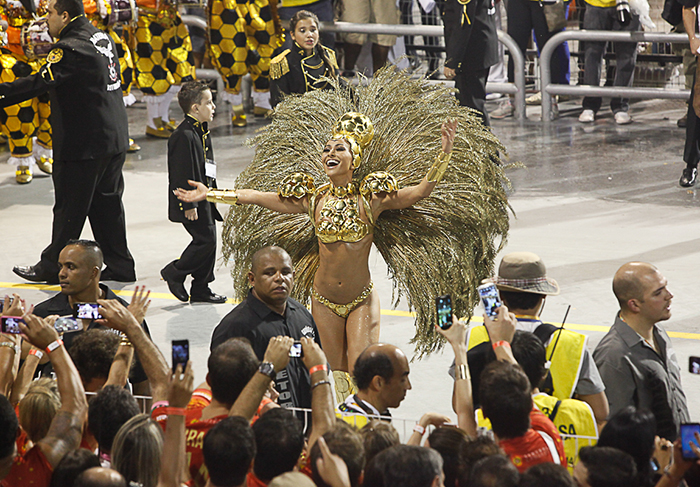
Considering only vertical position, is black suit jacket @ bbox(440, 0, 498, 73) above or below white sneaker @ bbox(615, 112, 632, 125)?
above

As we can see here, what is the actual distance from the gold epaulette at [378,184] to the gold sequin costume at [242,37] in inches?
280

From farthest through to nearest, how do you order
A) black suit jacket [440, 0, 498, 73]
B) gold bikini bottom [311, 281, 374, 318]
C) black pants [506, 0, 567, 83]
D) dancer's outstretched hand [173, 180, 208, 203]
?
1. black pants [506, 0, 567, 83]
2. black suit jacket [440, 0, 498, 73]
3. dancer's outstretched hand [173, 180, 208, 203]
4. gold bikini bottom [311, 281, 374, 318]

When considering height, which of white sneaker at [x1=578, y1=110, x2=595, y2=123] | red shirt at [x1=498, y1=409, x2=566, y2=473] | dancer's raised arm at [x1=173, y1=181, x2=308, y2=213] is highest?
dancer's raised arm at [x1=173, y1=181, x2=308, y2=213]

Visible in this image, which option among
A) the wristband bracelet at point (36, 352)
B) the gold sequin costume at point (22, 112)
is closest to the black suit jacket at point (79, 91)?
the gold sequin costume at point (22, 112)

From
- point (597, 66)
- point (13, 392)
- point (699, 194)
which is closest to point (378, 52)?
point (597, 66)

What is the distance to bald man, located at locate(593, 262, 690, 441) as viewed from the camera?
406cm

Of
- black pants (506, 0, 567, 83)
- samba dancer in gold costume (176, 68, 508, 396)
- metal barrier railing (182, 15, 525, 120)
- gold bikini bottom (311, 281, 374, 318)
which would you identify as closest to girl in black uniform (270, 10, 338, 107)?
samba dancer in gold costume (176, 68, 508, 396)

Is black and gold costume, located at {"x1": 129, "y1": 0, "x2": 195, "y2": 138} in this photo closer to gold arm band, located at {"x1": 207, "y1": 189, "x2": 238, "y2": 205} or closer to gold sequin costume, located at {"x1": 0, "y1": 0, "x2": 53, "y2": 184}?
gold sequin costume, located at {"x1": 0, "y1": 0, "x2": 53, "y2": 184}

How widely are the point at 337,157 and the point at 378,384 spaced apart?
1.76m

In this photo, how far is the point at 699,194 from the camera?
922 cm

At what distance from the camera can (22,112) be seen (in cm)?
991

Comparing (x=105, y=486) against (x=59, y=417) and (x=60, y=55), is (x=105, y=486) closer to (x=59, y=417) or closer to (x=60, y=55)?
(x=59, y=417)

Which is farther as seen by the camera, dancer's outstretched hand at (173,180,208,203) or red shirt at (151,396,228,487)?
dancer's outstretched hand at (173,180,208,203)

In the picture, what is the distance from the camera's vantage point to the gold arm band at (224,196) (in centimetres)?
554
